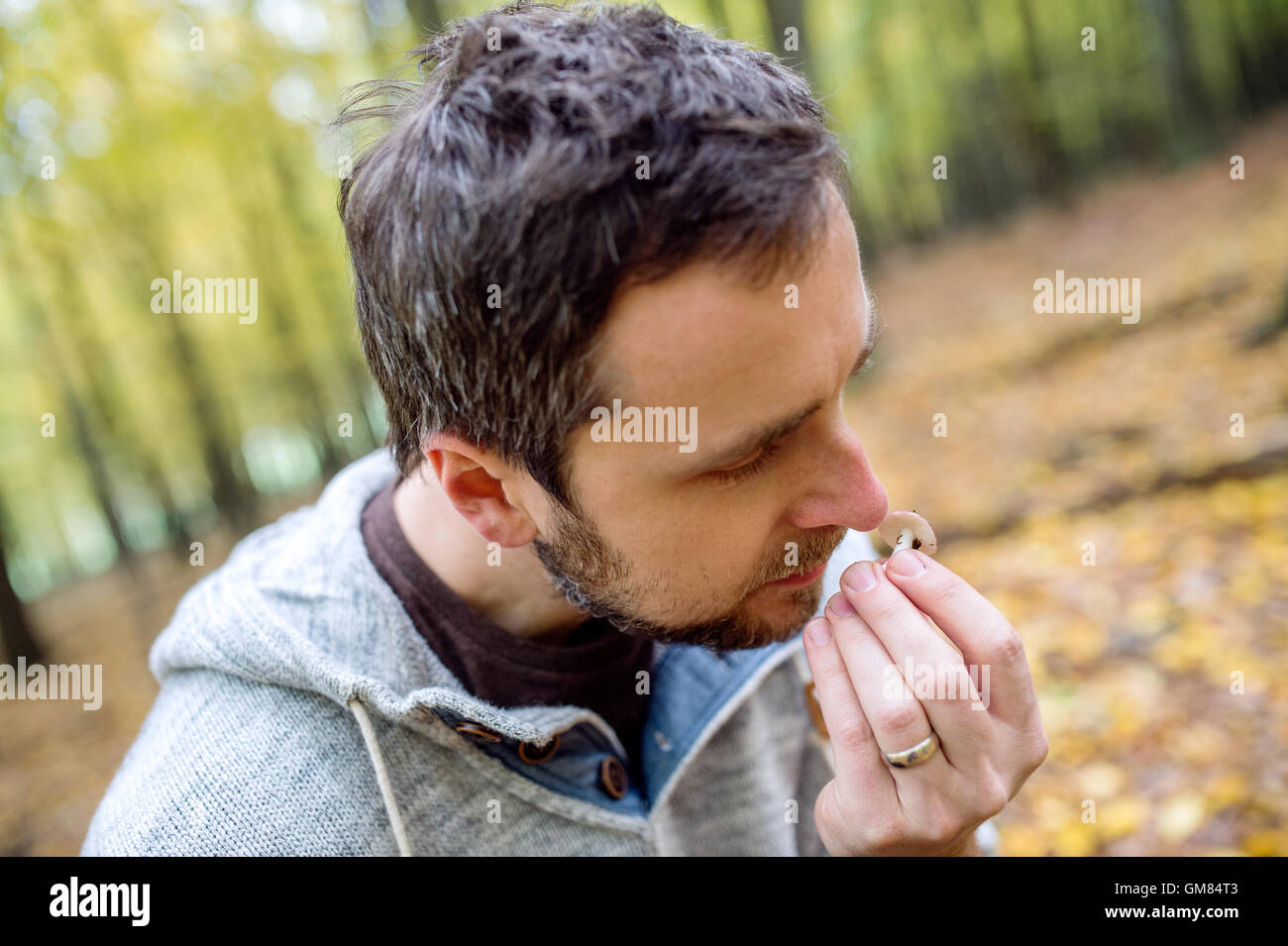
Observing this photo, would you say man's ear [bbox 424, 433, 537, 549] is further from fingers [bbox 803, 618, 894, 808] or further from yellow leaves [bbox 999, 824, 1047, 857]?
→ yellow leaves [bbox 999, 824, 1047, 857]

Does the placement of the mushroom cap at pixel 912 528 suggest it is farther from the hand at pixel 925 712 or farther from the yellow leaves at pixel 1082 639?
the yellow leaves at pixel 1082 639

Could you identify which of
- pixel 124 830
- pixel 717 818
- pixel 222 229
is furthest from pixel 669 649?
pixel 222 229

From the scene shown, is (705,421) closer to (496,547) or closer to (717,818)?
(496,547)

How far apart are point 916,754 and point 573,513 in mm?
938

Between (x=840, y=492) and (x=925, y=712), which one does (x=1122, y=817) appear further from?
(x=840, y=492)

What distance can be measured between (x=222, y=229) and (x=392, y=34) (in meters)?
5.73

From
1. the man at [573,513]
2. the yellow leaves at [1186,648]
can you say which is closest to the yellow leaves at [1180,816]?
the yellow leaves at [1186,648]

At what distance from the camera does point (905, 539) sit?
1.90m

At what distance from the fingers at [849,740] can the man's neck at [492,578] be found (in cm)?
73

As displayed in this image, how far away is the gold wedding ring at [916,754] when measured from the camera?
5.36 feet

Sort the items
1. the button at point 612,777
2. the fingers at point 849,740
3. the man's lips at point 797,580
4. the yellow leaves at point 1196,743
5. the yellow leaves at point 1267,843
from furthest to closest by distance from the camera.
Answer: the yellow leaves at point 1196,743 → the yellow leaves at point 1267,843 → the button at point 612,777 → the man's lips at point 797,580 → the fingers at point 849,740

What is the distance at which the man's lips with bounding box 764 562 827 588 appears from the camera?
6.34ft

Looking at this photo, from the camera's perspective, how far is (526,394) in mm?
1765

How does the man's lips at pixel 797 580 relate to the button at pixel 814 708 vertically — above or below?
above
